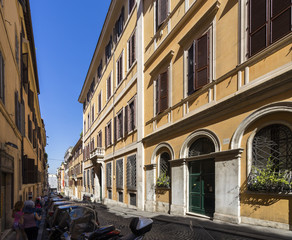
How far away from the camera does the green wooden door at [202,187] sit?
8484 mm

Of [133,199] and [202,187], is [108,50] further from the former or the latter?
[202,187]

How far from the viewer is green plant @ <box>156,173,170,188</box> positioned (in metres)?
10.9

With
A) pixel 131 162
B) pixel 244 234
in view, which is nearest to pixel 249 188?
pixel 244 234

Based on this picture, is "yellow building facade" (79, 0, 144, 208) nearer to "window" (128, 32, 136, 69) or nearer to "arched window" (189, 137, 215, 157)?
"window" (128, 32, 136, 69)

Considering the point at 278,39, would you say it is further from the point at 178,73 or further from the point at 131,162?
the point at 131,162

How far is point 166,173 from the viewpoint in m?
11.4

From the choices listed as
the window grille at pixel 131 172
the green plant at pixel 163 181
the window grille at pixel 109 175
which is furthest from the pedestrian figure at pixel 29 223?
the window grille at pixel 109 175

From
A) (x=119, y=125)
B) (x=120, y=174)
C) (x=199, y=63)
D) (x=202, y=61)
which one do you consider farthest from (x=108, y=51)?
(x=202, y=61)

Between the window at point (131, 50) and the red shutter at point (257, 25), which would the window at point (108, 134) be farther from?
the red shutter at point (257, 25)

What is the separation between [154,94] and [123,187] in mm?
7691

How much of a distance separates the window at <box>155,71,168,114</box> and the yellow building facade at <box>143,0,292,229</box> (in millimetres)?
51

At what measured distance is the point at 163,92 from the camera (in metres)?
11.7

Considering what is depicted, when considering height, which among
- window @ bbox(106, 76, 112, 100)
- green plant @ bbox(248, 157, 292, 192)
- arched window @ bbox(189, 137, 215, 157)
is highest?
window @ bbox(106, 76, 112, 100)

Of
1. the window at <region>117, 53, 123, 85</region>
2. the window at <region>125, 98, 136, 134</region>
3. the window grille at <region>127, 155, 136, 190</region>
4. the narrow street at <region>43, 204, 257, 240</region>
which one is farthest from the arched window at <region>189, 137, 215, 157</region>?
the window at <region>117, 53, 123, 85</region>
